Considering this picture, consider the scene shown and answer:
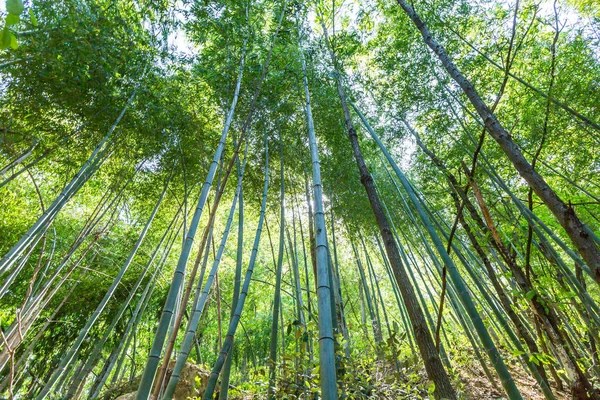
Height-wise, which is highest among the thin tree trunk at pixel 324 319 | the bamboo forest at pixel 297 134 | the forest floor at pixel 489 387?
the bamboo forest at pixel 297 134

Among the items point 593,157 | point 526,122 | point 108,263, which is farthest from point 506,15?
point 108,263

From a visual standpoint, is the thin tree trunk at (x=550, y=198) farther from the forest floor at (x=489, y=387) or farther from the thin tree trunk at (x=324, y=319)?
the forest floor at (x=489, y=387)

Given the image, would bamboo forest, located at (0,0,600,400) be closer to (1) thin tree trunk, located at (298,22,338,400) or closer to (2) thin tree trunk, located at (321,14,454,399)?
(2) thin tree trunk, located at (321,14,454,399)

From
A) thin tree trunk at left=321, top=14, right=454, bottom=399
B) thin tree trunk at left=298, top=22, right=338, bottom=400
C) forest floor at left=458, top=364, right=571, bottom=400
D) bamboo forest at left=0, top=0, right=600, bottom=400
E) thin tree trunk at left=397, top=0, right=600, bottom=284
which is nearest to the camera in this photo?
thin tree trunk at left=298, top=22, right=338, bottom=400

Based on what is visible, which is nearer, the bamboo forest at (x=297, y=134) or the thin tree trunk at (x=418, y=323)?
the thin tree trunk at (x=418, y=323)

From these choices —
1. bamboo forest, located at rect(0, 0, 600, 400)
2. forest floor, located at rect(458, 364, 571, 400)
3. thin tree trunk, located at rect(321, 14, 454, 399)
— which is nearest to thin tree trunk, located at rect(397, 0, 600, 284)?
bamboo forest, located at rect(0, 0, 600, 400)

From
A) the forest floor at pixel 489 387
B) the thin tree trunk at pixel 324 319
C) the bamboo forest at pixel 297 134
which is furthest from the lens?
the forest floor at pixel 489 387

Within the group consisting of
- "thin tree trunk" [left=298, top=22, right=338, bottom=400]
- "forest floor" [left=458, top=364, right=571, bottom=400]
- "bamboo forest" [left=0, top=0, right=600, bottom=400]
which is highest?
"bamboo forest" [left=0, top=0, right=600, bottom=400]

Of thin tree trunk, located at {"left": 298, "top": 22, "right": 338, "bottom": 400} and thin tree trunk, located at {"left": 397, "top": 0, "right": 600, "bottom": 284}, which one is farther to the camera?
thin tree trunk, located at {"left": 397, "top": 0, "right": 600, "bottom": 284}

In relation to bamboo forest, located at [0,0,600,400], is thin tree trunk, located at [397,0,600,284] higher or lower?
lower

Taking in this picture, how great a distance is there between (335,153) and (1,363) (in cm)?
447

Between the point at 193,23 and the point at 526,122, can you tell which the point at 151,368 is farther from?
the point at 526,122

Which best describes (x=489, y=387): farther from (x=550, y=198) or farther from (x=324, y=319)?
(x=324, y=319)

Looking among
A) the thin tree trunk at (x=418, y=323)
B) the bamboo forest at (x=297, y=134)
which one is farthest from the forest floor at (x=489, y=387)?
the thin tree trunk at (x=418, y=323)
